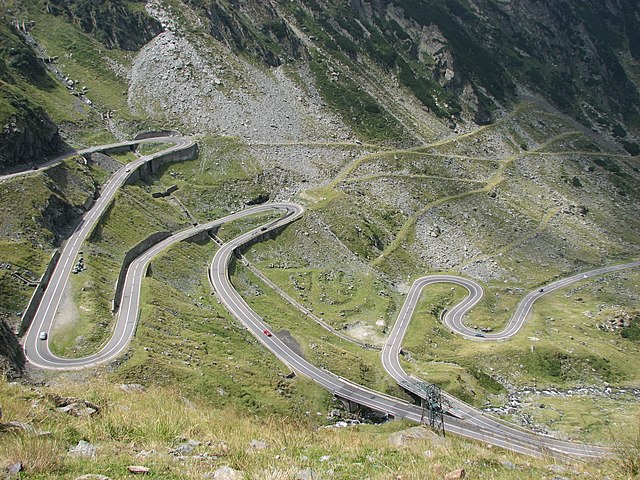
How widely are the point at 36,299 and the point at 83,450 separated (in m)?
50.5

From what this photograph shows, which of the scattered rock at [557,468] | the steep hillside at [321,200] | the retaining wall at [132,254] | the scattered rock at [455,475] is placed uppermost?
the scattered rock at [557,468]

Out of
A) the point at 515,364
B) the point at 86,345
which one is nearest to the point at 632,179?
the point at 515,364

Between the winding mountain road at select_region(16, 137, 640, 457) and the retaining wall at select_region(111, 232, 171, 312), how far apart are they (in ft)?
2.35

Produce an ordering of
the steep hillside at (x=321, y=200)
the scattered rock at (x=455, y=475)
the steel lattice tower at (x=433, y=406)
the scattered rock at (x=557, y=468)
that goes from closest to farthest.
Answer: the scattered rock at (x=455, y=475)
the scattered rock at (x=557, y=468)
the steel lattice tower at (x=433, y=406)
the steep hillside at (x=321, y=200)

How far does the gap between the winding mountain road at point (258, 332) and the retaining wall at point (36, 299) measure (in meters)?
0.53

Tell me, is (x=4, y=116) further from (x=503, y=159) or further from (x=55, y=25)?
(x=503, y=159)

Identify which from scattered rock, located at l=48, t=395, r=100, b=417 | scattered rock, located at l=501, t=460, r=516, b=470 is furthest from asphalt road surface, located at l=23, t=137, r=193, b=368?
scattered rock, located at l=501, t=460, r=516, b=470

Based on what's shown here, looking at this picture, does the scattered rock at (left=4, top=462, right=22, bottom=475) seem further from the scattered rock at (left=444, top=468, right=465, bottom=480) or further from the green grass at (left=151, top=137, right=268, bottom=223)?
the green grass at (left=151, top=137, right=268, bottom=223)

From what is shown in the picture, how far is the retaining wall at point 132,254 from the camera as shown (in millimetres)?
61781


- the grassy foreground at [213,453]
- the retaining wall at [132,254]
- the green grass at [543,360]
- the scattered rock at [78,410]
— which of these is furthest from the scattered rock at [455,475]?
the retaining wall at [132,254]

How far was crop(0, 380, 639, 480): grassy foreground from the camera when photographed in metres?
12.2

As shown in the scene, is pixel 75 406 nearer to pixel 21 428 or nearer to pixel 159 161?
pixel 21 428

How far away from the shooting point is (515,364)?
7544cm

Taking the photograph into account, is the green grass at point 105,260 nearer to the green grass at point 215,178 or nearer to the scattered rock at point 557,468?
the green grass at point 215,178
